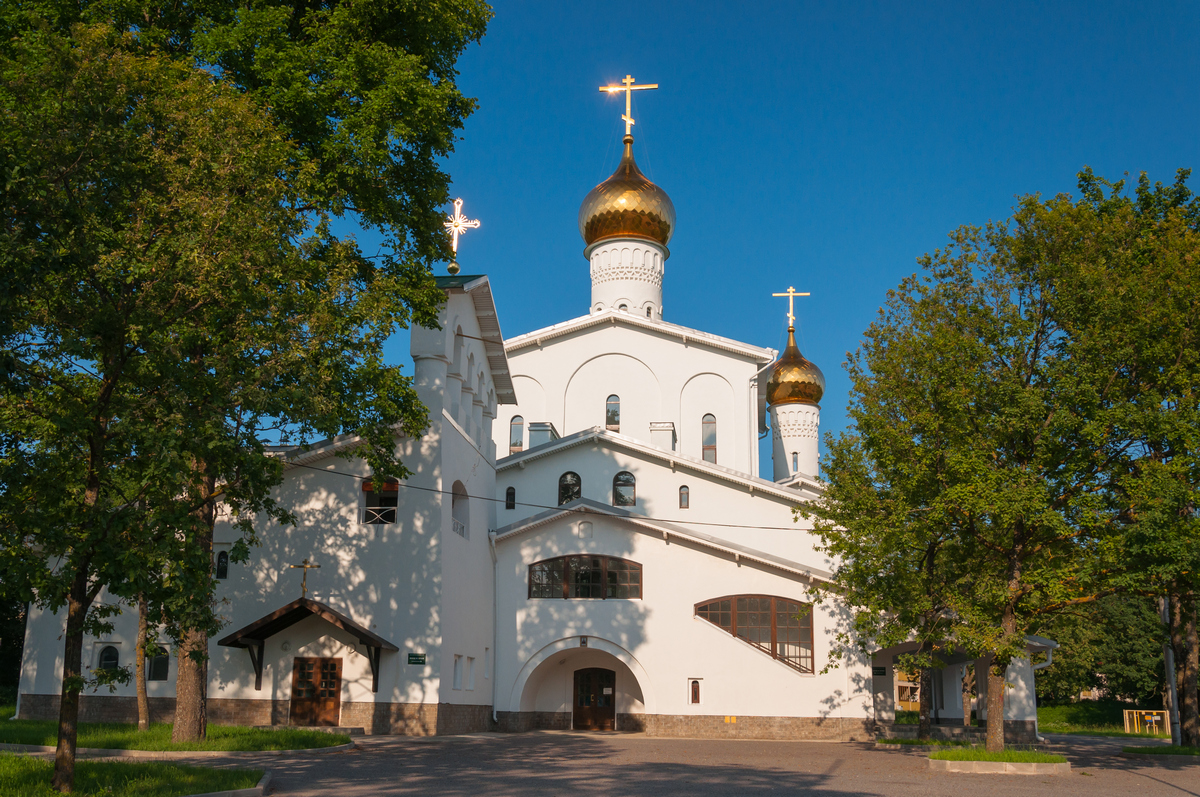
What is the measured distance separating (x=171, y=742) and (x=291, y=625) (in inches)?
213

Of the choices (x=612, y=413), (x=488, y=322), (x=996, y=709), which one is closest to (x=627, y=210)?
(x=612, y=413)

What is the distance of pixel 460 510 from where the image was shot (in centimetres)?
2273

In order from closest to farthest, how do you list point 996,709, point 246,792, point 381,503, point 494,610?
point 246,792, point 996,709, point 381,503, point 494,610

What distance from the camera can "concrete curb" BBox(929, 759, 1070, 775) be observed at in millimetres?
15438

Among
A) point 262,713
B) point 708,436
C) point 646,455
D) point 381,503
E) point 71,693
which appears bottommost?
point 262,713

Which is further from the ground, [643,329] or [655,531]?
[643,329]

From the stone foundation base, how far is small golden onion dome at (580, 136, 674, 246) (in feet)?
71.5

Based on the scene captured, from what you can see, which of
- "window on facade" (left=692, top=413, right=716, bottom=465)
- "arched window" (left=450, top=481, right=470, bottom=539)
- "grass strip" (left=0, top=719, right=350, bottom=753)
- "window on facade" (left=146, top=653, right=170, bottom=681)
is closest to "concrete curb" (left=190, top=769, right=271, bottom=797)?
"grass strip" (left=0, top=719, right=350, bottom=753)

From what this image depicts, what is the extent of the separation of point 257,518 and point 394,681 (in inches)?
189

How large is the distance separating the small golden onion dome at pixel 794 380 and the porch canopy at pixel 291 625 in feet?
105

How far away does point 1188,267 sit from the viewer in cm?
1633

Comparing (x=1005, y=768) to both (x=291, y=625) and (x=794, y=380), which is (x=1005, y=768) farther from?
(x=794, y=380)

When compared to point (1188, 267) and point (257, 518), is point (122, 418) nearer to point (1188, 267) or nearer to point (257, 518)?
point (257, 518)

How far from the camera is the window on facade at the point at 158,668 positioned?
2073cm
